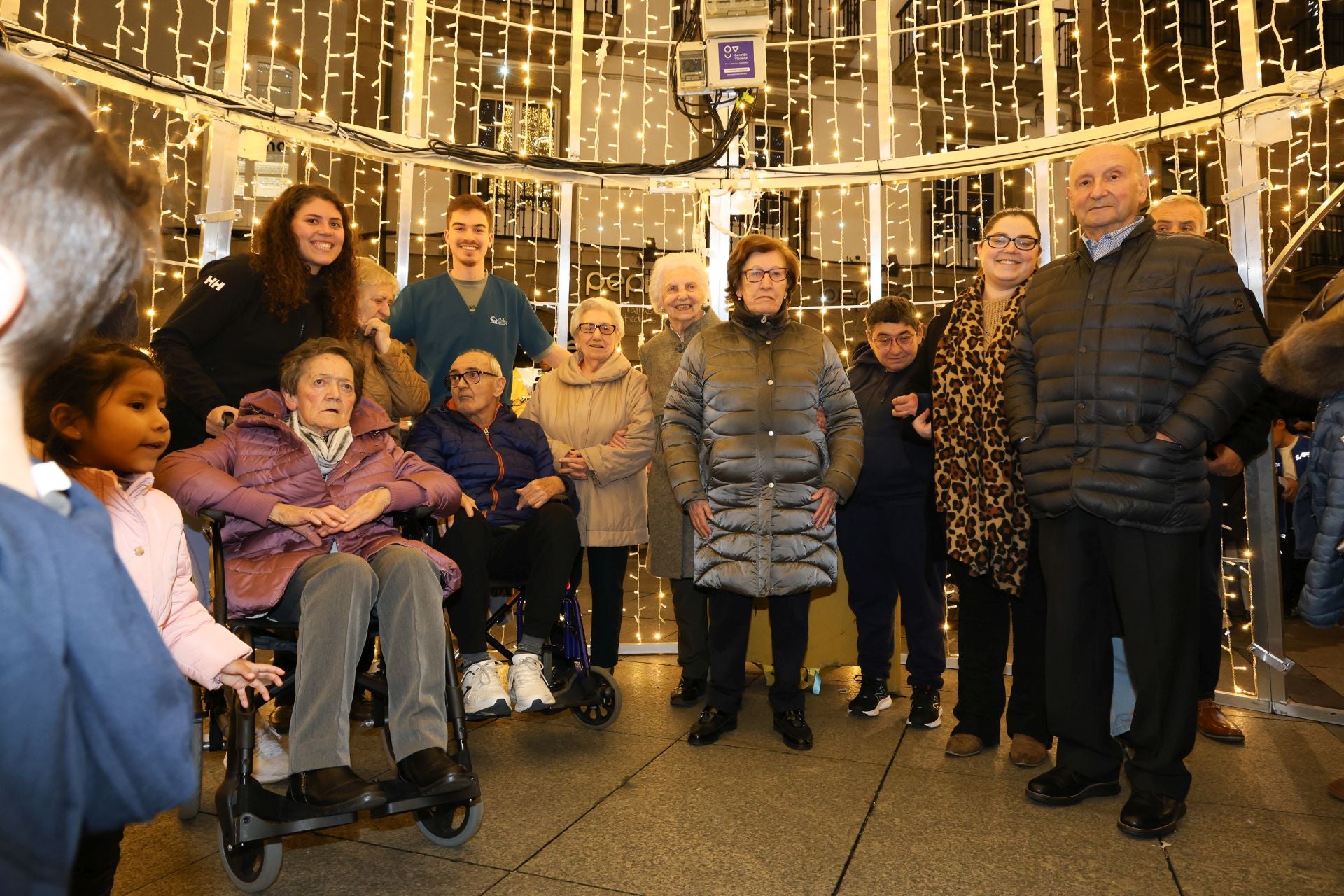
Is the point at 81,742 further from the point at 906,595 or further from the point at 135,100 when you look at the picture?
the point at 135,100

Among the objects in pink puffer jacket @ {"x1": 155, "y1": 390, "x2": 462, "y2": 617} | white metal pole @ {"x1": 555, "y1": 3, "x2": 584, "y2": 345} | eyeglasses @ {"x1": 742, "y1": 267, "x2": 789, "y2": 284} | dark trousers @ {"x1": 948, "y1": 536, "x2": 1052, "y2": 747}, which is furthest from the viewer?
white metal pole @ {"x1": 555, "y1": 3, "x2": 584, "y2": 345}

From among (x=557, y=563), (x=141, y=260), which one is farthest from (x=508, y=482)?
(x=141, y=260)

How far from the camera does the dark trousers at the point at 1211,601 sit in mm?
3174

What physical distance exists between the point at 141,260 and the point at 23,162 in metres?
0.10

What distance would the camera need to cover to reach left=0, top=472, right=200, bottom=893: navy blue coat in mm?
575

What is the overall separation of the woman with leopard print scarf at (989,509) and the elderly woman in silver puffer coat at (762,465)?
0.34 m

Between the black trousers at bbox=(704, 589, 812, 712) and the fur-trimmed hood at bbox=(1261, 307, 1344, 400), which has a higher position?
the fur-trimmed hood at bbox=(1261, 307, 1344, 400)

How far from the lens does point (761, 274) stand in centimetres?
325

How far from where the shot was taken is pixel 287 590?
94.5 inches

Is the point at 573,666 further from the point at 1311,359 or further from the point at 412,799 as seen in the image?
the point at 1311,359

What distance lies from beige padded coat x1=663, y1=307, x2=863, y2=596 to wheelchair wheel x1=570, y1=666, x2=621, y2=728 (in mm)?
522

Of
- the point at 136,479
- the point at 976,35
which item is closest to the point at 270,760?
the point at 136,479

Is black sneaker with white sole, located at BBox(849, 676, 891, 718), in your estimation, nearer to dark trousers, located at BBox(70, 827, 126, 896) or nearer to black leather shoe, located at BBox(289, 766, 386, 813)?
black leather shoe, located at BBox(289, 766, 386, 813)

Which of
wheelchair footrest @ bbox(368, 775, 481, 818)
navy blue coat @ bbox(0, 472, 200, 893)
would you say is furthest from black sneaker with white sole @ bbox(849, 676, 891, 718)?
navy blue coat @ bbox(0, 472, 200, 893)
